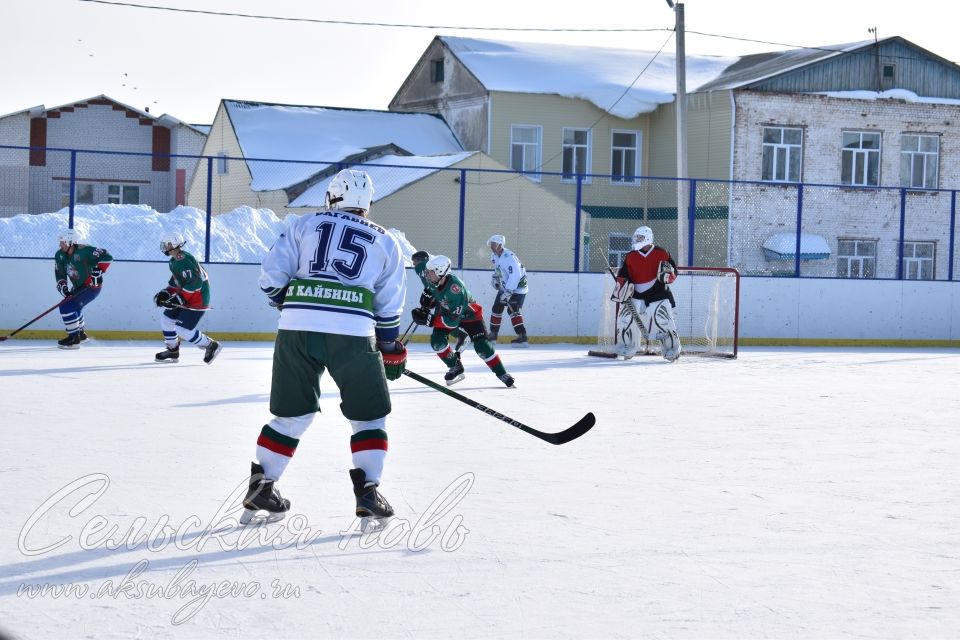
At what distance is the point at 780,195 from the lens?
1079 inches

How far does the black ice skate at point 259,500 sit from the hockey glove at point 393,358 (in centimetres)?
63

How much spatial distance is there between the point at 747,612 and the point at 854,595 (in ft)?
1.33

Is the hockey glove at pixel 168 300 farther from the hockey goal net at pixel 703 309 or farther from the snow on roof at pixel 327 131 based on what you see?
the snow on roof at pixel 327 131

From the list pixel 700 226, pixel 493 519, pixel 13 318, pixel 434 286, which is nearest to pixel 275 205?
pixel 700 226

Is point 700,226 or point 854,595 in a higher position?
point 700,226

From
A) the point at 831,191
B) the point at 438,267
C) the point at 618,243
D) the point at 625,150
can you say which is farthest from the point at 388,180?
the point at 438,267

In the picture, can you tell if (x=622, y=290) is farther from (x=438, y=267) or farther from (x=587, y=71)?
(x=587, y=71)

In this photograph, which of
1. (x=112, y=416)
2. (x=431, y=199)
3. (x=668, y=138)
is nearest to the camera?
(x=112, y=416)

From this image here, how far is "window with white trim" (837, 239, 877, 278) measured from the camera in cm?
2643

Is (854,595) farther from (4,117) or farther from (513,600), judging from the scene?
(4,117)

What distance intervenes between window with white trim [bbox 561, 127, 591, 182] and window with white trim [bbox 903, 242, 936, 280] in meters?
7.14

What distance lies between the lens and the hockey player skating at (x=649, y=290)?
13.2m

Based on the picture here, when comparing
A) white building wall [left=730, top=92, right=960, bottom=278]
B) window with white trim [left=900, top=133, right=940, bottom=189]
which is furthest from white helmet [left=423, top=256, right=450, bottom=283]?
window with white trim [left=900, top=133, right=940, bottom=189]

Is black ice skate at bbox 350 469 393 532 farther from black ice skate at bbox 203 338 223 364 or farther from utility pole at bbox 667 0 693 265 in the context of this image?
utility pole at bbox 667 0 693 265
